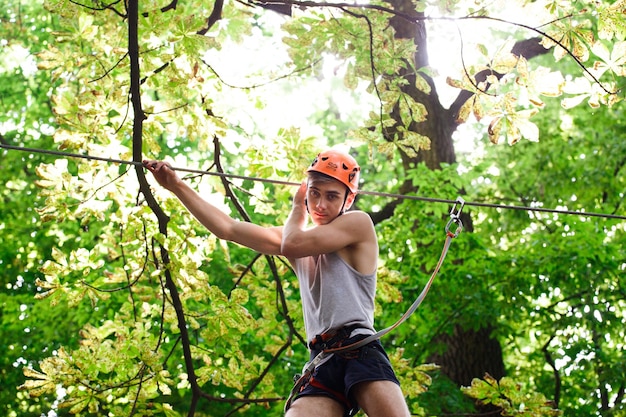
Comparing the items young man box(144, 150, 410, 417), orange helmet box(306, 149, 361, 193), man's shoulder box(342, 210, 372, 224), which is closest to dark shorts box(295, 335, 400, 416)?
young man box(144, 150, 410, 417)

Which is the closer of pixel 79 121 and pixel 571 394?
pixel 79 121

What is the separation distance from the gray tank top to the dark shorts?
0.29ft

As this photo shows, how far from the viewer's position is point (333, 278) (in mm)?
2928

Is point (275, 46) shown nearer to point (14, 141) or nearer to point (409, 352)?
point (14, 141)

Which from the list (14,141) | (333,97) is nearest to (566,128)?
(333,97)

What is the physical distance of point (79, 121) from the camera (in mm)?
4113

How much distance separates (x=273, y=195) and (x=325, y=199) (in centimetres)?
430

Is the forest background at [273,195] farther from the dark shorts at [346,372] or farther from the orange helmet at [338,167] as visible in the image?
the dark shorts at [346,372]

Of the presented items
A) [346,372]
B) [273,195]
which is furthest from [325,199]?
[273,195]

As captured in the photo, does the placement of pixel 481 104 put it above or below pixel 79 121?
below

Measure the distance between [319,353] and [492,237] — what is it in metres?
8.45

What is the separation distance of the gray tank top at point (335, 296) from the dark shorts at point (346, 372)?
90 millimetres

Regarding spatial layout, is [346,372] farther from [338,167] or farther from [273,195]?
[273,195]

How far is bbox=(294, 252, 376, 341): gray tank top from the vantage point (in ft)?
9.47
